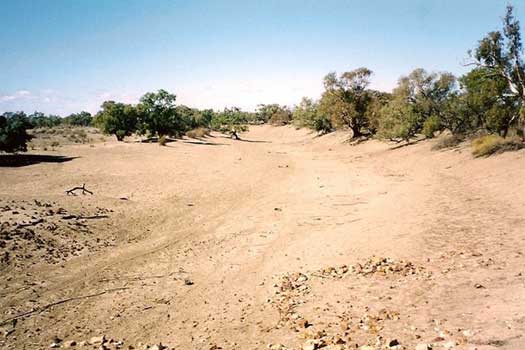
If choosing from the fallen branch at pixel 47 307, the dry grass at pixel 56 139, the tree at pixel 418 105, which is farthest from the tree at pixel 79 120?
the fallen branch at pixel 47 307

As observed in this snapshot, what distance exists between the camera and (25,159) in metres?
35.1

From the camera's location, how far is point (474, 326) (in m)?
6.48

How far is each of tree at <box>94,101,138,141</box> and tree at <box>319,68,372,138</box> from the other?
28550mm

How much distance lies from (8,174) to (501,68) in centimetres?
3312

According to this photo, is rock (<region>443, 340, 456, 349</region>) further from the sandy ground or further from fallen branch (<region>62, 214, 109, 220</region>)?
fallen branch (<region>62, 214, 109, 220</region>)

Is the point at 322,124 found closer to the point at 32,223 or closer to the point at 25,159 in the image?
the point at 25,159

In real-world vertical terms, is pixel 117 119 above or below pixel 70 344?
above

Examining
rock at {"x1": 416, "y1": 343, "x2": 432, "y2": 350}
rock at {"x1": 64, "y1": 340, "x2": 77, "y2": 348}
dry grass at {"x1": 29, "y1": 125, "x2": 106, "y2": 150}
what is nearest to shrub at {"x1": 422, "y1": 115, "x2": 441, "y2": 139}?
rock at {"x1": 416, "y1": 343, "x2": 432, "y2": 350}

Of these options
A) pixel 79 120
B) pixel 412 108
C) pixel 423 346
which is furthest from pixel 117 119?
pixel 79 120

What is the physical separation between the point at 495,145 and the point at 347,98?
2685 cm

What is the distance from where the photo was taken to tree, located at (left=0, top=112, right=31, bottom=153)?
118 feet

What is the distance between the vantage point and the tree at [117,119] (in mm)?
57500

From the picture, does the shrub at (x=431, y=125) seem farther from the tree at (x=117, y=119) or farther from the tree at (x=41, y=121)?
the tree at (x=41, y=121)

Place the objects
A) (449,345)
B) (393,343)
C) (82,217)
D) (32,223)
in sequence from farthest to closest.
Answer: (82,217) → (32,223) → (393,343) → (449,345)
